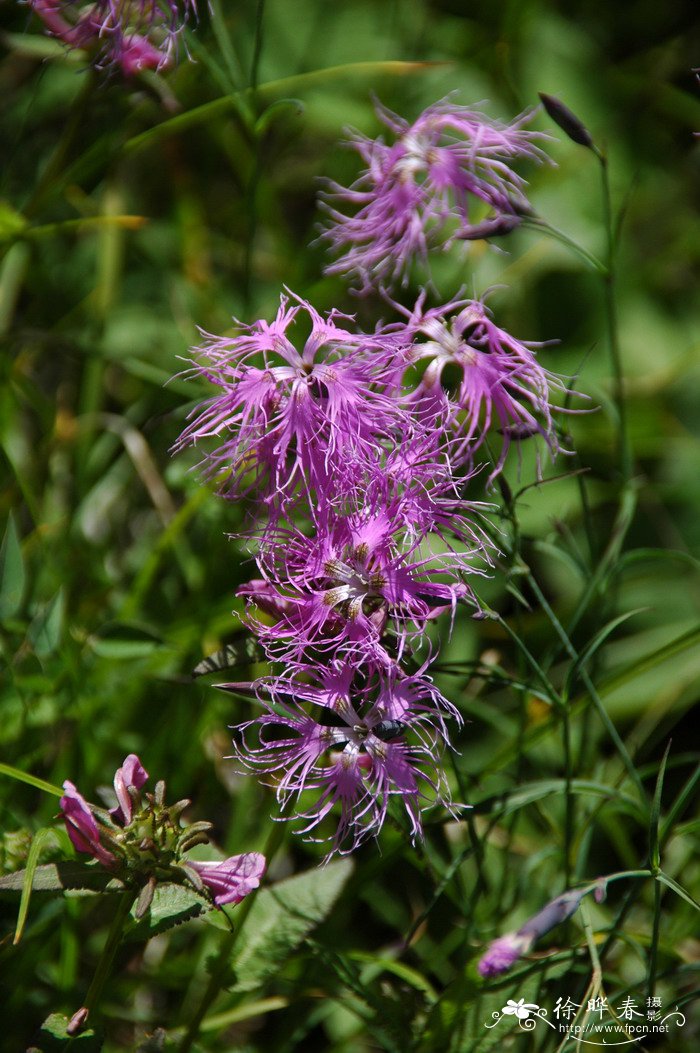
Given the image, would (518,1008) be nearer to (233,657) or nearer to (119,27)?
(233,657)

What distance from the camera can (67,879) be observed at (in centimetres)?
79

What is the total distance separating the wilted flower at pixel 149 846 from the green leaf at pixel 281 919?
0.18 meters

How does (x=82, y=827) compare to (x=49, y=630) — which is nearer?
(x=82, y=827)

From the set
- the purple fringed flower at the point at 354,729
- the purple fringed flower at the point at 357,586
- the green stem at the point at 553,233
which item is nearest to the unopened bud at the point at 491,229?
the green stem at the point at 553,233

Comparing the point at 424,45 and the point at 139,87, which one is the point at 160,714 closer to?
the point at 139,87

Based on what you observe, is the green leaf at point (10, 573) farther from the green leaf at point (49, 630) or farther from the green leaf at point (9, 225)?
the green leaf at point (9, 225)

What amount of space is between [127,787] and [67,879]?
8 cm

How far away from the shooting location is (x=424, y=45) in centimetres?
193

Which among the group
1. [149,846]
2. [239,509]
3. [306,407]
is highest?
[306,407]

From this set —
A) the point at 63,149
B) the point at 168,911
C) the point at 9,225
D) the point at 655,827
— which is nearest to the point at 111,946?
the point at 168,911

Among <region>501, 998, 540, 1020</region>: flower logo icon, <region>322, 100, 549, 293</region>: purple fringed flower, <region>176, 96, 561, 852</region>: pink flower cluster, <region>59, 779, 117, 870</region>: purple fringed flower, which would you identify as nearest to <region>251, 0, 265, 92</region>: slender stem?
<region>322, 100, 549, 293</region>: purple fringed flower

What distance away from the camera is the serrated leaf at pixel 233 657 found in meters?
0.83

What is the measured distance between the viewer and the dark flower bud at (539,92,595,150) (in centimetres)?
96

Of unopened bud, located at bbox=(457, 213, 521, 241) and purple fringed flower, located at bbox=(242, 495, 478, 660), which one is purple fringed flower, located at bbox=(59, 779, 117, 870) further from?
unopened bud, located at bbox=(457, 213, 521, 241)
